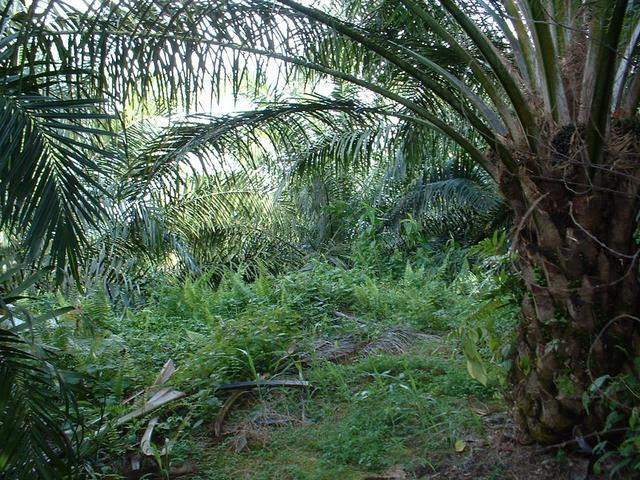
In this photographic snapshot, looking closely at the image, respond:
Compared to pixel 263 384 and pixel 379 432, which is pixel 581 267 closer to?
pixel 379 432

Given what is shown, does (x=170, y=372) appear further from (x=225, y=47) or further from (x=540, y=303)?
(x=540, y=303)

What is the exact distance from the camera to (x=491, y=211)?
9.26m

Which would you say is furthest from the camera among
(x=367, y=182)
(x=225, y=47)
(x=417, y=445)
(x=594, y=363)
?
(x=367, y=182)

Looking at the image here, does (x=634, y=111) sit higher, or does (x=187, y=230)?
(x=634, y=111)

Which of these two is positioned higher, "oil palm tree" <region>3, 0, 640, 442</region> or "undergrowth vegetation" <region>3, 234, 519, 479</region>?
"oil palm tree" <region>3, 0, 640, 442</region>

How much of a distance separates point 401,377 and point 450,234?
200 inches

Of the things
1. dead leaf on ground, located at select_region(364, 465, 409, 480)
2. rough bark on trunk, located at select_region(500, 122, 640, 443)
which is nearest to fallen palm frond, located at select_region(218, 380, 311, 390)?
dead leaf on ground, located at select_region(364, 465, 409, 480)

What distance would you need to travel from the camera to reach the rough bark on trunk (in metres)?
3.91

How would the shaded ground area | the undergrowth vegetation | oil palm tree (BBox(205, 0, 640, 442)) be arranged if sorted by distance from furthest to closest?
the undergrowth vegetation → the shaded ground area → oil palm tree (BBox(205, 0, 640, 442))

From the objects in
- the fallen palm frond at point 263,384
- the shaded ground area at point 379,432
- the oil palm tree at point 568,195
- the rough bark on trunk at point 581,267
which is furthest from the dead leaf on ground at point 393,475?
the fallen palm frond at point 263,384

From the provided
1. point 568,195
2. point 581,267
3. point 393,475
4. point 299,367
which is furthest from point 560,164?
point 299,367

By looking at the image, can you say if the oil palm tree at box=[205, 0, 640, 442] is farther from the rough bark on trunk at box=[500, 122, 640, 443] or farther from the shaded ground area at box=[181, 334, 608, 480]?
the shaded ground area at box=[181, 334, 608, 480]

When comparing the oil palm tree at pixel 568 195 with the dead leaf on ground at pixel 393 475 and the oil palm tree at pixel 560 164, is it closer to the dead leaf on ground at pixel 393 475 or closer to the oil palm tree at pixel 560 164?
the oil palm tree at pixel 560 164

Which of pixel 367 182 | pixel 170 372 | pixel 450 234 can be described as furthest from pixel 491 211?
pixel 170 372
